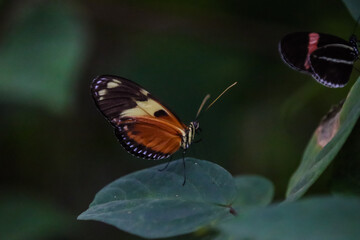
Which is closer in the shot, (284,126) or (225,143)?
(284,126)

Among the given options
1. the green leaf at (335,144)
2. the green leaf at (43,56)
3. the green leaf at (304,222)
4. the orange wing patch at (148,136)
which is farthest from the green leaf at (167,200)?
the green leaf at (43,56)

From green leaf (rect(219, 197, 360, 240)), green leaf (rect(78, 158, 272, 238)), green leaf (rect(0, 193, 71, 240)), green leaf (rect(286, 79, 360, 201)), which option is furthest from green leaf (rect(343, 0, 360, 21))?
green leaf (rect(0, 193, 71, 240))

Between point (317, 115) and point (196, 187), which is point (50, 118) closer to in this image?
point (317, 115)

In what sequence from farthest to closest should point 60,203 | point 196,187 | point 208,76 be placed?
point 60,203 → point 208,76 → point 196,187

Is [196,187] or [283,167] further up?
[196,187]

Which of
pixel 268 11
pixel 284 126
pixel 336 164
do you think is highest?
pixel 268 11

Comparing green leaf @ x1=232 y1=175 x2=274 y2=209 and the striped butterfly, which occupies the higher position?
the striped butterfly

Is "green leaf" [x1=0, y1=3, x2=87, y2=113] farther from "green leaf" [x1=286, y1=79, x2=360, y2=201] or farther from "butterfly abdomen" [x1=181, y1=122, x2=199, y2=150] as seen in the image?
"green leaf" [x1=286, y1=79, x2=360, y2=201]

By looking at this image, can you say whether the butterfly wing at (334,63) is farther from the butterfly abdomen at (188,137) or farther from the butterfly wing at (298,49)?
the butterfly abdomen at (188,137)

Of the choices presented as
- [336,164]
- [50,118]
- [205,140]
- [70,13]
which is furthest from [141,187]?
[50,118]
